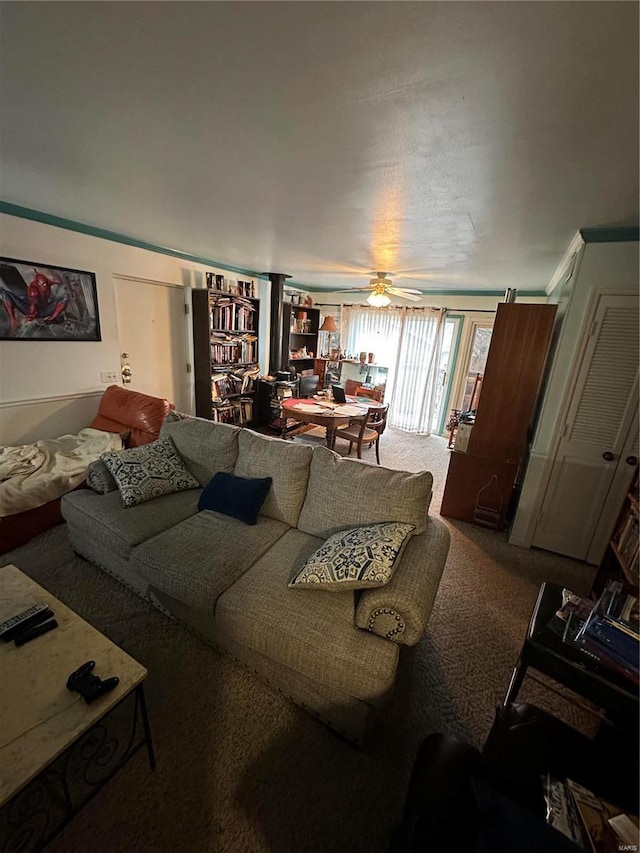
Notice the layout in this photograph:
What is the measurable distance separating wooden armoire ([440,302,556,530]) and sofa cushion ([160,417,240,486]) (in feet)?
6.46

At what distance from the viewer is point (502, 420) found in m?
2.78

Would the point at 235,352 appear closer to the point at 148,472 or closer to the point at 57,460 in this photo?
the point at 57,460

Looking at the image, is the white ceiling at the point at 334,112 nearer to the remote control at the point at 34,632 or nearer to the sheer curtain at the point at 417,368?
the remote control at the point at 34,632

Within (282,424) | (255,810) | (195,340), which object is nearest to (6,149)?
(195,340)

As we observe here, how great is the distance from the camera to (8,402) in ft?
9.04

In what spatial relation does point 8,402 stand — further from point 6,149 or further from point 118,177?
point 118,177

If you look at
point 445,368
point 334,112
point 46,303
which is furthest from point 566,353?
point 46,303

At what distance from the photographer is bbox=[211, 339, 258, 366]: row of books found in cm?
433

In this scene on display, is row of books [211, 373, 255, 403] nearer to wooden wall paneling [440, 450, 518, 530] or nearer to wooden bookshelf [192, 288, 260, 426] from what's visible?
wooden bookshelf [192, 288, 260, 426]

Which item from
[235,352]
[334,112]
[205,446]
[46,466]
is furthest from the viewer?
[235,352]

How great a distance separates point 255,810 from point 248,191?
111 inches

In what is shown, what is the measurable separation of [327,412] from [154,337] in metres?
2.24

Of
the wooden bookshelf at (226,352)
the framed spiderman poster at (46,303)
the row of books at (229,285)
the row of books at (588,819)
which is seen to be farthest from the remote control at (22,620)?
the row of books at (229,285)

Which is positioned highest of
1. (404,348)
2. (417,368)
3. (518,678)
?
(404,348)
